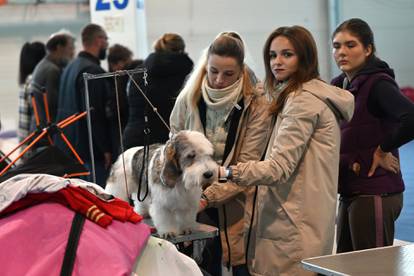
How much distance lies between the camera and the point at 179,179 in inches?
102

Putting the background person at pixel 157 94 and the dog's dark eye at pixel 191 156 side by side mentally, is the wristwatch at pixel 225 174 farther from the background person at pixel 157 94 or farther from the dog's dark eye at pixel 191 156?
the background person at pixel 157 94

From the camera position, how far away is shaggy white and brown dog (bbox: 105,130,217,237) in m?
2.51

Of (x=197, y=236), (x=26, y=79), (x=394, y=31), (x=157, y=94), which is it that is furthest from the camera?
(x=394, y=31)

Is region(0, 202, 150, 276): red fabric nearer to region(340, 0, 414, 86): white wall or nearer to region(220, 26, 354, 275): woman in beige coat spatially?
region(220, 26, 354, 275): woman in beige coat

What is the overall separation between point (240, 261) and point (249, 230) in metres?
0.16

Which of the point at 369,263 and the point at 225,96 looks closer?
the point at 369,263

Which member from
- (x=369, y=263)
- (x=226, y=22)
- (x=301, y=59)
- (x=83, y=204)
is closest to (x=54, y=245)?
(x=83, y=204)

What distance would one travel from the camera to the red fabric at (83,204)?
187 centimetres

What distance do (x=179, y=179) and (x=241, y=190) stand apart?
0.78 feet

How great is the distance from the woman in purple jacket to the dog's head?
1.82 ft

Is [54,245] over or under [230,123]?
under

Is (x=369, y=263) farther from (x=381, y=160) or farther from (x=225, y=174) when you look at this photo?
(x=381, y=160)

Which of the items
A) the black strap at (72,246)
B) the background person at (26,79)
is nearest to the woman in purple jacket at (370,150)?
the black strap at (72,246)

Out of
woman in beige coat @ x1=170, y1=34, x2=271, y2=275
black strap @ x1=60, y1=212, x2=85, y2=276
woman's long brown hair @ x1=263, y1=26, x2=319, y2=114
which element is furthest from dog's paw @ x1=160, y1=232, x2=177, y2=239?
black strap @ x1=60, y1=212, x2=85, y2=276
